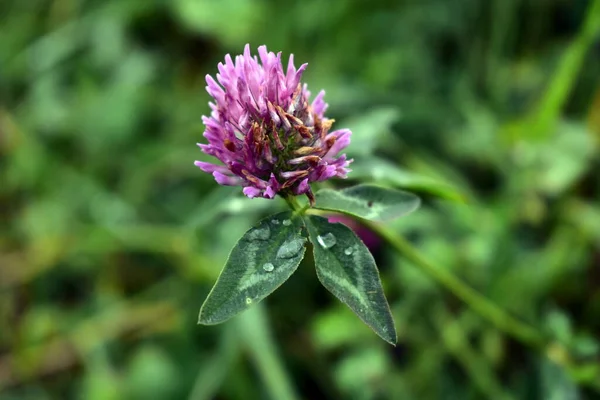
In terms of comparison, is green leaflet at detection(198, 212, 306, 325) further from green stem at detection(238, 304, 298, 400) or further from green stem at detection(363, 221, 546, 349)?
green stem at detection(238, 304, 298, 400)

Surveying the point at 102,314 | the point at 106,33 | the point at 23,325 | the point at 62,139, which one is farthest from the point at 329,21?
the point at 23,325

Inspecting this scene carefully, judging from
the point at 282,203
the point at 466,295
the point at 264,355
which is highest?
the point at 282,203

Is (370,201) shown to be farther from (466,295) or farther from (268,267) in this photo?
(466,295)

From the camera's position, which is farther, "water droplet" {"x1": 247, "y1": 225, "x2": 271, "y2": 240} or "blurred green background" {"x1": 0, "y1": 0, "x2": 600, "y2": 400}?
"blurred green background" {"x1": 0, "y1": 0, "x2": 600, "y2": 400}

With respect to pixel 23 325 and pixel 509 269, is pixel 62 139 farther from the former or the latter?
pixel 509 269

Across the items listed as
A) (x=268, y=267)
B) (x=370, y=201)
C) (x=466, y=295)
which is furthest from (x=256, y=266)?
(x=466, y=295)

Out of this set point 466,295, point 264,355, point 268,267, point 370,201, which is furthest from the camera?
point 264,355

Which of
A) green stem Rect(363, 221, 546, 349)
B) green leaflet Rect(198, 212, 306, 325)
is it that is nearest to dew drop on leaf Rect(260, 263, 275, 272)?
green leaflet Rect(198, 212, 306, 325)
